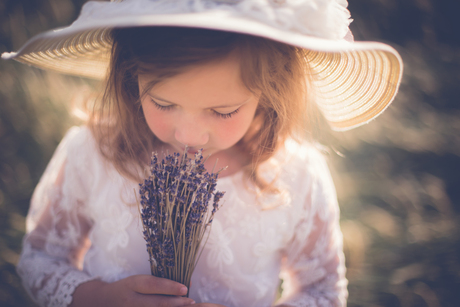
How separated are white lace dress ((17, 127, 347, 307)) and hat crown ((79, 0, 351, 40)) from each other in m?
0.65

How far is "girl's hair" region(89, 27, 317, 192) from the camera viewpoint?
0.79m

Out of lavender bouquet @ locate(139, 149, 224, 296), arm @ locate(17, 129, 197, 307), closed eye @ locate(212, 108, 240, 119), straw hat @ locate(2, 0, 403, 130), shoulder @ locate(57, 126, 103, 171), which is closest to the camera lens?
straw hat @ locate(2, 0, 403, 130)

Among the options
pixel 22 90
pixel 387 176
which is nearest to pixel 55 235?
pixel 22 90

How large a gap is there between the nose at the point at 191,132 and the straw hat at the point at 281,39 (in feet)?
0.95

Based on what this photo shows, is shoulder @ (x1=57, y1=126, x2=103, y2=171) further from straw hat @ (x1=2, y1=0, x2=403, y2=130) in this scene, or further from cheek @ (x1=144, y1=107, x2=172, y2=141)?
cheek @ (x1=144, y1=107, x2=172, y2=141)

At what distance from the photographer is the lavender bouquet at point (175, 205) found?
2.54 feet

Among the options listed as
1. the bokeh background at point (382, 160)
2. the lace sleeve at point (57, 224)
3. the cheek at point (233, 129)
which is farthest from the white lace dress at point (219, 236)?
the bokeh background at point (382, 160)

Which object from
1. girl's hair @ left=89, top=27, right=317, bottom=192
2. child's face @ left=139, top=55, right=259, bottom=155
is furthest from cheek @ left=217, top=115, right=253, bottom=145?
girl's hair @ left=89, top=27, right=317, bottom=192

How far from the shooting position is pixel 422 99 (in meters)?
3.21

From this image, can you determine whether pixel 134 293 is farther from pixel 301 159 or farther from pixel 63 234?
pixel 301 159

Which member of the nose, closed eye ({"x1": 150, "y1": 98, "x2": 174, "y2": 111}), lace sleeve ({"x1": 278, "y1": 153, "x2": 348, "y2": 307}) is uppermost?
closed eye ({"x1": 150, "y1": 98, "x2": 174, "y2": 111})

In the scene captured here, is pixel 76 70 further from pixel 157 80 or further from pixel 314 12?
pixel 314 12

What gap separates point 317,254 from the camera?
1196 mm

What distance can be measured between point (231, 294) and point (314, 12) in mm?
1037
